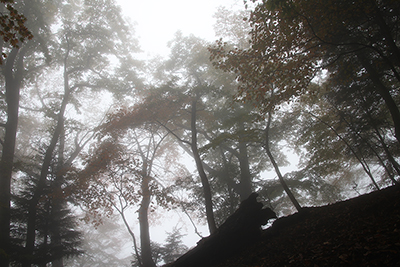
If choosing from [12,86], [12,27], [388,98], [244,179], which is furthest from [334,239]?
[12,86]

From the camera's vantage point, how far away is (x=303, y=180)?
11781mm

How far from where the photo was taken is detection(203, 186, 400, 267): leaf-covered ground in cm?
324

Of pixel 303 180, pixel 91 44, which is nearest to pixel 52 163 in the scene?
pixel 91 44

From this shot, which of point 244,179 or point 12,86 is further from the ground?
point 12,86

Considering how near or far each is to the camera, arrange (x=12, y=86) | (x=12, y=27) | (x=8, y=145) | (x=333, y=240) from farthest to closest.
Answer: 1. (x=12, y=86)
2. (x=8, y=145)
3. (x=333, y=240)
4. (x=12, y=27)

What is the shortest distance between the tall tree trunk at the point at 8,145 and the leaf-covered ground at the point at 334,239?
10.6 m

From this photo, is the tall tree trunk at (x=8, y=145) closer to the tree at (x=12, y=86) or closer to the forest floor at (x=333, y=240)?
A: the tree at (x=12, y=86)

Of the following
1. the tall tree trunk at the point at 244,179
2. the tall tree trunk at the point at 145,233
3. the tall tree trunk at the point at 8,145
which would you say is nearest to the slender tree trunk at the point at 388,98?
the tall tree trunk at the point at 244,179

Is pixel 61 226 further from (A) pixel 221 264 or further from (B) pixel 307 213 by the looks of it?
(B) pixel 307 213

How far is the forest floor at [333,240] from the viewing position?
325 cm

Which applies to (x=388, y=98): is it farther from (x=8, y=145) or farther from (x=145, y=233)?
(x=8, y=145)

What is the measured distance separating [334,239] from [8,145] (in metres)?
16.6

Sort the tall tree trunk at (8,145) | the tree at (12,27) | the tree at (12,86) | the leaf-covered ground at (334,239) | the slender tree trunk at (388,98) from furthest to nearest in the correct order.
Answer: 1. the tree at (12,86)
2. the tall tree trunk at (8,145)
3. the slender tree trunk at (388,98)
4. the leaf-covered ground at (334,239)
5. the tree at (12,27)

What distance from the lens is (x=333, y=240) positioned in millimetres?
4234
